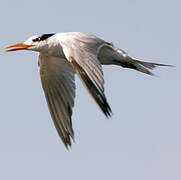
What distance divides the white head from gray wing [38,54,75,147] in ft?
3.20

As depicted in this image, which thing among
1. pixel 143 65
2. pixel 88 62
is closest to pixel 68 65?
pixel 143 65

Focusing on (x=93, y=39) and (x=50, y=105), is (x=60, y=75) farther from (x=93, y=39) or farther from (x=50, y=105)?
(x=93, y=39)

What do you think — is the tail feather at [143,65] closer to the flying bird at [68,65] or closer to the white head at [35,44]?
the flying bird at [68,65]

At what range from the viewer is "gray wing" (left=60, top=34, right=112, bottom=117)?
10.4 m

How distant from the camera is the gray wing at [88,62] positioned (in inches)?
411

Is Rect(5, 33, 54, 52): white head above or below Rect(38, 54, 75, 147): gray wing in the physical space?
above

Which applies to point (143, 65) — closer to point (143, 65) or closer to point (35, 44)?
point (143, 65)

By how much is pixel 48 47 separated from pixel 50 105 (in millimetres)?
2240

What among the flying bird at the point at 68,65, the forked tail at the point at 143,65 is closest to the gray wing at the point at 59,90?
the flying bird at the point at 68,65

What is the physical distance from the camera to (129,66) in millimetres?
13172

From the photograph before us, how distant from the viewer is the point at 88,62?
1109cm

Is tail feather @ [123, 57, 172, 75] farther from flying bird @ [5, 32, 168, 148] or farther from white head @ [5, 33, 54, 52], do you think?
white head @ [5, 33, 54, 52]

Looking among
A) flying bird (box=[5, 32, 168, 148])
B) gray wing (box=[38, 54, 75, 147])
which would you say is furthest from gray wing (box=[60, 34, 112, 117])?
gray wing (box=[38, 54, 75, 147])

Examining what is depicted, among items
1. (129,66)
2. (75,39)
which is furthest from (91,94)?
(129,66)
